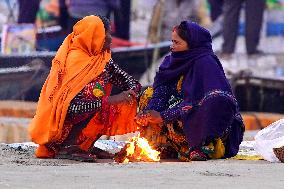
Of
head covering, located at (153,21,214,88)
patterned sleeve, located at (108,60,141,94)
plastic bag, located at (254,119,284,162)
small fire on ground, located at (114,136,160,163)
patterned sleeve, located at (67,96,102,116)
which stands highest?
head covering, located at (153,21,214,88)

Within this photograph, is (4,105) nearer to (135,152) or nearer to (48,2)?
(48,2)

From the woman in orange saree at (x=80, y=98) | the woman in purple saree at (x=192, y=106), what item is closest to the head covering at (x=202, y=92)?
the woman in purple saree at (x=192, y=106)

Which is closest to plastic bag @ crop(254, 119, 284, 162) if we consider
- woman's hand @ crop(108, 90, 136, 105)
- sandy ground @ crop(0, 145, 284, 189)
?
sandy ground @ crop(0, 145, 284, 189)

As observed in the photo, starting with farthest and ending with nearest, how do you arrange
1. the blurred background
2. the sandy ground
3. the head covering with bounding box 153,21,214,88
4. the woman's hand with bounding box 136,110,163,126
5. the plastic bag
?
1. the blurred background
2. the head covering with bounding box 153,21,214,88
3. the woman's hand with bounding box 136,110,163,126
4. the plastic bag
5. the sandy ground

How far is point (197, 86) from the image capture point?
6387 mm

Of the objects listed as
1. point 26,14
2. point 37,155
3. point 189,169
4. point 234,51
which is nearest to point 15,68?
point 26,14

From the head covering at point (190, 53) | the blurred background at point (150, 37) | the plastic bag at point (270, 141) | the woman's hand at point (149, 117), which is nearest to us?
the plastic bag at point (270, 141)

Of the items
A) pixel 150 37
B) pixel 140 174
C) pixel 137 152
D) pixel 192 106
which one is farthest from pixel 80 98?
pixel 150 37

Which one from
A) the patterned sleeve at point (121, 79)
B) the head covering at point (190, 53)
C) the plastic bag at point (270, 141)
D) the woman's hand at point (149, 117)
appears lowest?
the plastic bag at point (270, 141)

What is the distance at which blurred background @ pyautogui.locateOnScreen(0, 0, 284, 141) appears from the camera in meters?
12.6

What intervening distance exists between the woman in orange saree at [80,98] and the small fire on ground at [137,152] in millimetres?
219

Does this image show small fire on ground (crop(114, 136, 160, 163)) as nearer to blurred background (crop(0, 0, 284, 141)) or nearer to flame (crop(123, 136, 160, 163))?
flame (crop(123, 136, 160, 163))

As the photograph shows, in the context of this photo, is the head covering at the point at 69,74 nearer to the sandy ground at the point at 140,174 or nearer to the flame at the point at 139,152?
the sandy ground at the point at 140,174

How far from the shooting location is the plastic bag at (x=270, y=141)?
623 cm
